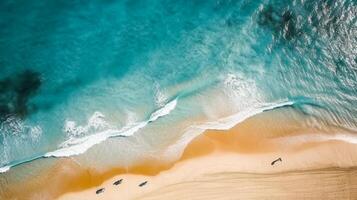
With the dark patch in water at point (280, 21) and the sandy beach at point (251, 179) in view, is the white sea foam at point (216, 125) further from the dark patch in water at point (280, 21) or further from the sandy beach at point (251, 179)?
the dark patch in water at point (280, 21)

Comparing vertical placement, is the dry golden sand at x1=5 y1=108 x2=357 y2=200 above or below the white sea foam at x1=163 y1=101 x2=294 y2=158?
below

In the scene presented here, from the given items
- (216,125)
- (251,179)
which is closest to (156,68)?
(216,125)

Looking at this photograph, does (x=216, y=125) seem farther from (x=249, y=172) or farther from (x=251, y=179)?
(x=251, y=179)

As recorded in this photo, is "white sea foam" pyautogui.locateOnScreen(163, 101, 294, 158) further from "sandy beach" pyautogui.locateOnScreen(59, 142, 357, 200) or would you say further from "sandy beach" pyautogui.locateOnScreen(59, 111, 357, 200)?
"sandy beach" pyautogui.locateOnScreen(59, 142, 357, 200)

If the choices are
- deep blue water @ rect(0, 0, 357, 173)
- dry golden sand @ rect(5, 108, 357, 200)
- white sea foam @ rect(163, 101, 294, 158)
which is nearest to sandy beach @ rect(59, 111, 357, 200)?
dry golden sand @ rect(5, 108, 357, 200)

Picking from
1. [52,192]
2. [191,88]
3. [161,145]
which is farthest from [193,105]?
[52,192]

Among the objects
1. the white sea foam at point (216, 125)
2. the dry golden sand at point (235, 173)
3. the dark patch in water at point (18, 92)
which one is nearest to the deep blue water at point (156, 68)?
the dark patch in water at point (18, 92)

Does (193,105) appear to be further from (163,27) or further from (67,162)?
(67,162)
